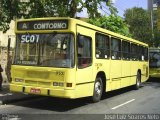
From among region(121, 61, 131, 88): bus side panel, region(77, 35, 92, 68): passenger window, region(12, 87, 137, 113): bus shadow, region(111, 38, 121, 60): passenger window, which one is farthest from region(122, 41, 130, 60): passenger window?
region(77, 35, 92, 68): passenger window

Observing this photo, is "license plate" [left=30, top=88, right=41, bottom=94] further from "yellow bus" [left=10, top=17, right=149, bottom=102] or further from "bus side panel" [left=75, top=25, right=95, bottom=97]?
"bus side panel" [left=75, top=25, right=95, bottom=97]

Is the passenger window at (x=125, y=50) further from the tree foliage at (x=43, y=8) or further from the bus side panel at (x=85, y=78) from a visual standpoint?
the bus side panel at (x=85, y=78)

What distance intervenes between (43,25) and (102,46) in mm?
2978

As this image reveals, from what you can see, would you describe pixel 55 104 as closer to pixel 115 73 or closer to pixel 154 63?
pixel 115 73

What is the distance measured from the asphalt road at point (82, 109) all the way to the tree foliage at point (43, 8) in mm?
3813

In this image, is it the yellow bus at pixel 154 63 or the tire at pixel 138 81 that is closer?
the tire at pixel 138 81

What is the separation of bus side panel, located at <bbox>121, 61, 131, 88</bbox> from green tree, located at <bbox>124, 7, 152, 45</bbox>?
1135 inches

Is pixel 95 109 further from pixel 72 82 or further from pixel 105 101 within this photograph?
pixel 105 101

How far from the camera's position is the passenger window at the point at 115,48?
53.5 ft

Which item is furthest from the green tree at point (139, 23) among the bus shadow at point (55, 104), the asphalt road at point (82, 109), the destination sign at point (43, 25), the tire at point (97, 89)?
the destination sign at point (43, 25)

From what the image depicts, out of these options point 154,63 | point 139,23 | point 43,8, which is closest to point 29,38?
point 43,8

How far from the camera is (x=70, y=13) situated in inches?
704

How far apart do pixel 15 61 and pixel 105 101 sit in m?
4.01

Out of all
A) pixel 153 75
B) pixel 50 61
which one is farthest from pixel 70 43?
pixel 153 75
